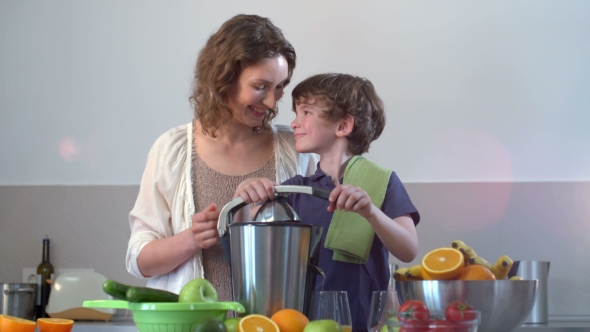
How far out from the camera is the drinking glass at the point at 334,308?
99 centimetres

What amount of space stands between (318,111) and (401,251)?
382 mm

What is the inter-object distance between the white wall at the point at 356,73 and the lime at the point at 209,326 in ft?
6.08

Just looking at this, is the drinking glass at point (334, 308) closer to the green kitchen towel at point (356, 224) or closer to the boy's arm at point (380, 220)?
the boy's arm at point (380, 220)

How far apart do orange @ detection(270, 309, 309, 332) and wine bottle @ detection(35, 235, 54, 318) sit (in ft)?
5.79

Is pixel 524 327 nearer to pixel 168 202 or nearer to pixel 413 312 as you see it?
pixel 168 202

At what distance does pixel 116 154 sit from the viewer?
8.88 feet

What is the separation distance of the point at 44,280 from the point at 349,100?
1.61 metres

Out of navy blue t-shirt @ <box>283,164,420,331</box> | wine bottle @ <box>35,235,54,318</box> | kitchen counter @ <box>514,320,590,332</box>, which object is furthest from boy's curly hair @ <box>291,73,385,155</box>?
wine bottle @ <box>35,235,54,318</box>

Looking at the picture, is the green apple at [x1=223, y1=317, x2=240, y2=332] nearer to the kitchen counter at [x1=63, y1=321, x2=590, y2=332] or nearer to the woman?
the woman

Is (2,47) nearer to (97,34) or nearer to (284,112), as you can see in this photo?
(97,34)

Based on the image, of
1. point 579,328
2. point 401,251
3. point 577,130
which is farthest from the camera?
point 577,130

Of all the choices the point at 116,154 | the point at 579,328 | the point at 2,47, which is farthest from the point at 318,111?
the point at 2,47

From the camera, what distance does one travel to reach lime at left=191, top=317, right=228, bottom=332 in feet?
2.78

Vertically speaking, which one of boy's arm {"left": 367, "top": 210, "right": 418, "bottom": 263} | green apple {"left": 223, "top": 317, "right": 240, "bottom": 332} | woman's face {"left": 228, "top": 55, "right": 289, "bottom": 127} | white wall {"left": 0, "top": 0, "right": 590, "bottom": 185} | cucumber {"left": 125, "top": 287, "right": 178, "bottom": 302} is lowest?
green apple {"left": 223, "top": 317, "right": 240, "bottom": 332}
